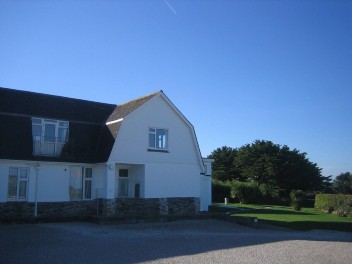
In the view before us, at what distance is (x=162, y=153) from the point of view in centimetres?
2397

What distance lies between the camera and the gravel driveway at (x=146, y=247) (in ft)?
35.0

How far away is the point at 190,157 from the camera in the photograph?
25.3 meters

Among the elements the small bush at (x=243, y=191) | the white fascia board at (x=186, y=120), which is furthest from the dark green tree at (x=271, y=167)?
the white fascia board at (x=186, y=120)

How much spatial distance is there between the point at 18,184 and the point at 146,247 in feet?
32.9

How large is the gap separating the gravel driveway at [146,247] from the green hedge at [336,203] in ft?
64.8

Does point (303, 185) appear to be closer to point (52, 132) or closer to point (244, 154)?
point (244, 154)

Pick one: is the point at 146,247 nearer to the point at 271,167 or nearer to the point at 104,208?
the point at 104,208

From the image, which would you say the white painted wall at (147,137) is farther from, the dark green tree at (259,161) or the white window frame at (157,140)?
the dark green tree at (259,161)

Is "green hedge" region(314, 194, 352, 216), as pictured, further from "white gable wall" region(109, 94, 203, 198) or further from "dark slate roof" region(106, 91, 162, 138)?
"dark slate roof" region(106, 91, 162, 138)

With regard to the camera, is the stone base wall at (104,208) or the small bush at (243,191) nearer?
the stone base wall at (104,208)

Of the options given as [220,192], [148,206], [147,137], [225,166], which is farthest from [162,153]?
[225,166]

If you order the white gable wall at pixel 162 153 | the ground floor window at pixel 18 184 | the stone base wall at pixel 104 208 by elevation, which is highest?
the white gable wall at pixel 162 153

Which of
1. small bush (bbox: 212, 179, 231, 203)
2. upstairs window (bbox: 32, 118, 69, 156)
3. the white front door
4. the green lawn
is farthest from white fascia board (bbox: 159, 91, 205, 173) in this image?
small bush (bbox: 212, 179, 231, 203)

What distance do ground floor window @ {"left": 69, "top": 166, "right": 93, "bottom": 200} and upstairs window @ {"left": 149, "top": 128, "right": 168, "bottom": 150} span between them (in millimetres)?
4194
